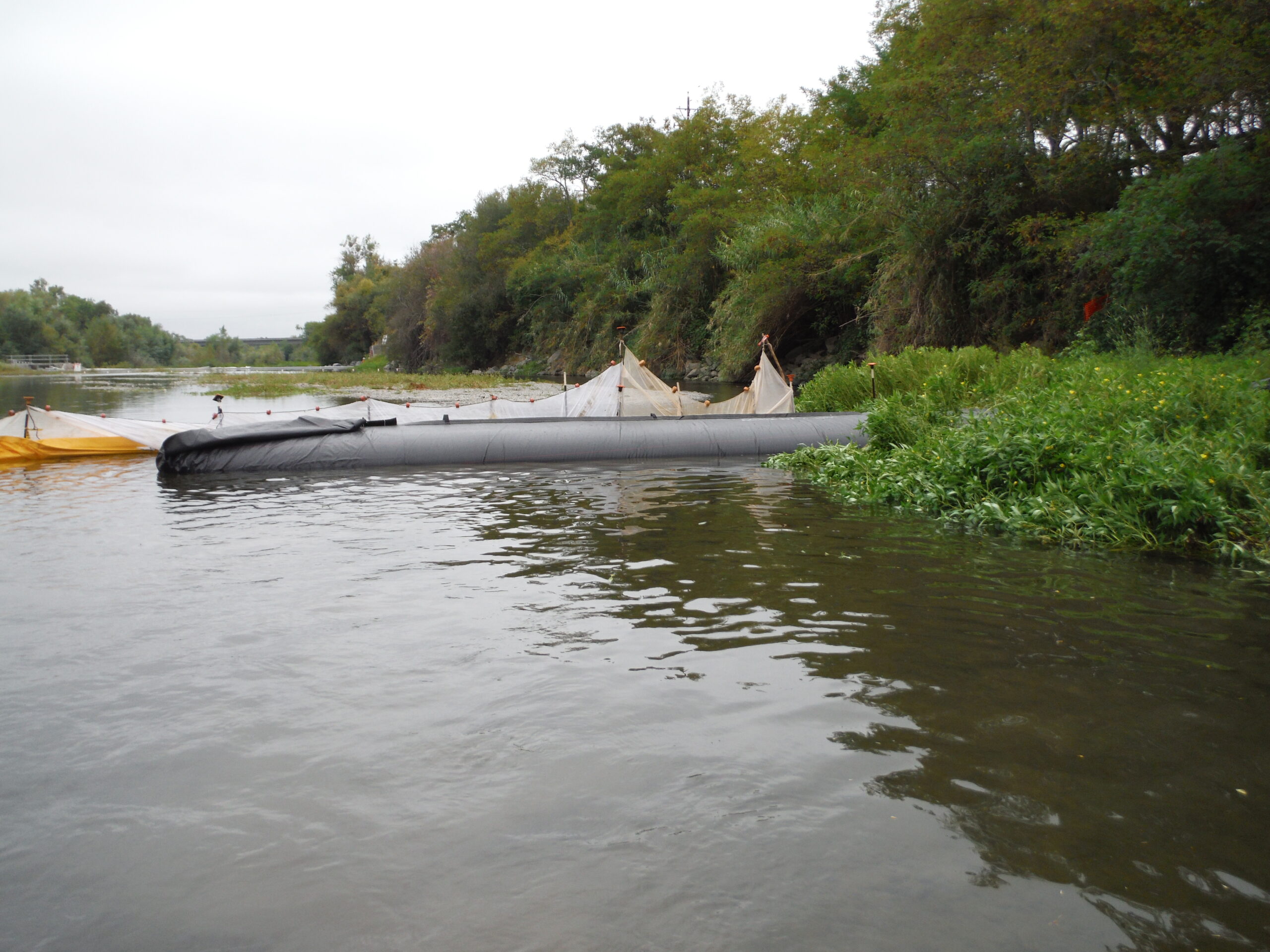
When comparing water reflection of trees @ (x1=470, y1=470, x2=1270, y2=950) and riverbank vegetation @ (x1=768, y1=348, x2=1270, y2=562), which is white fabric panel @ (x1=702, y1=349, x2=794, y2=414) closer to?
riverbank vegetation @ (x1=768, y1=348, x2=1270, y2=562)

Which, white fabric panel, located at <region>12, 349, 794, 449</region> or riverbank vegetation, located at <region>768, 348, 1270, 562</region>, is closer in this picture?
riverbank vegetation, located at <region>768, 348, 1270, 562</region>

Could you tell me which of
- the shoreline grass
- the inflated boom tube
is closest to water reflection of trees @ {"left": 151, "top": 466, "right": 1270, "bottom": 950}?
the inflated boom tube

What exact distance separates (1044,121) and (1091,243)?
476 cm

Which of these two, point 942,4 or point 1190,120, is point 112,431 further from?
point 1190,120

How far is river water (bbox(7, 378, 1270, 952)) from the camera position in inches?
96.9

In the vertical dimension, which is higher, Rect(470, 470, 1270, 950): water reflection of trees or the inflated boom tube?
the inflated boom tube

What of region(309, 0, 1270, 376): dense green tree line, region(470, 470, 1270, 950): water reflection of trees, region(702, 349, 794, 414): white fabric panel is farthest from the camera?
region(702, 349, 794, 414): white fabric panel

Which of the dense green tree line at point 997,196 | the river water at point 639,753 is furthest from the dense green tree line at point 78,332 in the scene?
the river water at point 639,753

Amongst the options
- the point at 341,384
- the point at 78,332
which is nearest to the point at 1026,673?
the point at 341,384

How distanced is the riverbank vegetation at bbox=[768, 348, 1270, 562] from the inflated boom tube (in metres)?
1.32

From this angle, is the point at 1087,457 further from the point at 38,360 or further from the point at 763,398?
the point at 38,360

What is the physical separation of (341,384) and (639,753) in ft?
120

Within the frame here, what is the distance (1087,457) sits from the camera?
23.7ft

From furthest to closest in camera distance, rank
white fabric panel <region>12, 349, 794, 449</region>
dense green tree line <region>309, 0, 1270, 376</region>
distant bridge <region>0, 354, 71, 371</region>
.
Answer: distant bridge <region>0, 354, 71, 371</region>
dense green tree line <region>309, 0, 1270, 376</region>
white fabric panel <region>12, 349, 794, 449</region>
